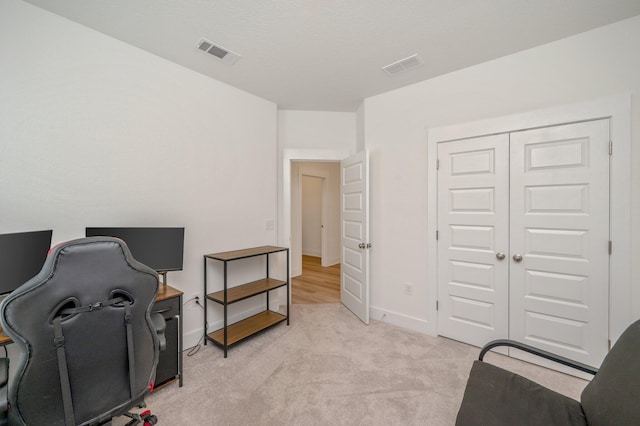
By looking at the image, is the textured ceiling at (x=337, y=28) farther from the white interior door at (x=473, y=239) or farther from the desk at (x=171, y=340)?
the desk at (x=171, y=340)

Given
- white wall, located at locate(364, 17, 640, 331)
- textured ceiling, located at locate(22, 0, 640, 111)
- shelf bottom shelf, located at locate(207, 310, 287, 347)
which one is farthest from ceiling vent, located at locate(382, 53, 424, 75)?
shelf bottom shelf, located at locate(207, 310, 287, 347)

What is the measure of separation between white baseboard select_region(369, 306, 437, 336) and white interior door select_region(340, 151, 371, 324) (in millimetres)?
218

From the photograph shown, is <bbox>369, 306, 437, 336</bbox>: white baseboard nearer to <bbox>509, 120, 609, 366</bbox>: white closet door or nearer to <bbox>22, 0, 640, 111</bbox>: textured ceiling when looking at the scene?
<bbox>509, 120, 609, 366</bbox>: white closet door

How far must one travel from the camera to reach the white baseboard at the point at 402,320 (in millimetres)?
2911

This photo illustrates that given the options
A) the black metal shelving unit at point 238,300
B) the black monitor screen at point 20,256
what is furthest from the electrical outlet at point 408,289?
the black monitor screen at point 20,256

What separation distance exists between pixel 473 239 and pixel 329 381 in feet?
6.24

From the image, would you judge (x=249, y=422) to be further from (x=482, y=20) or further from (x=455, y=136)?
(x=482, y=20)

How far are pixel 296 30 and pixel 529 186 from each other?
240cm

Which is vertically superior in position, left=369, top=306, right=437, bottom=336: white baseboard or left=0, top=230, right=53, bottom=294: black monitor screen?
left=0, top=230, right=53, bottom=294: black monitor screen

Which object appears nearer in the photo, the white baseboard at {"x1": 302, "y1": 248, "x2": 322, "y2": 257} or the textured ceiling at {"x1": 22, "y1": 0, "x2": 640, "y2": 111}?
the textured ceiling at {"x1": 22, "y1": 0, "x2": 640, "y2": 111}

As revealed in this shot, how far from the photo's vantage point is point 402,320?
3.09 metres

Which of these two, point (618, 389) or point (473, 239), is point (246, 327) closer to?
point (473, 239)

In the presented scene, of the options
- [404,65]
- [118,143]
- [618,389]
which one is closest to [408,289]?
[618,389]

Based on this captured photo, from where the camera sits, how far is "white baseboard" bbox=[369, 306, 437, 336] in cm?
291
